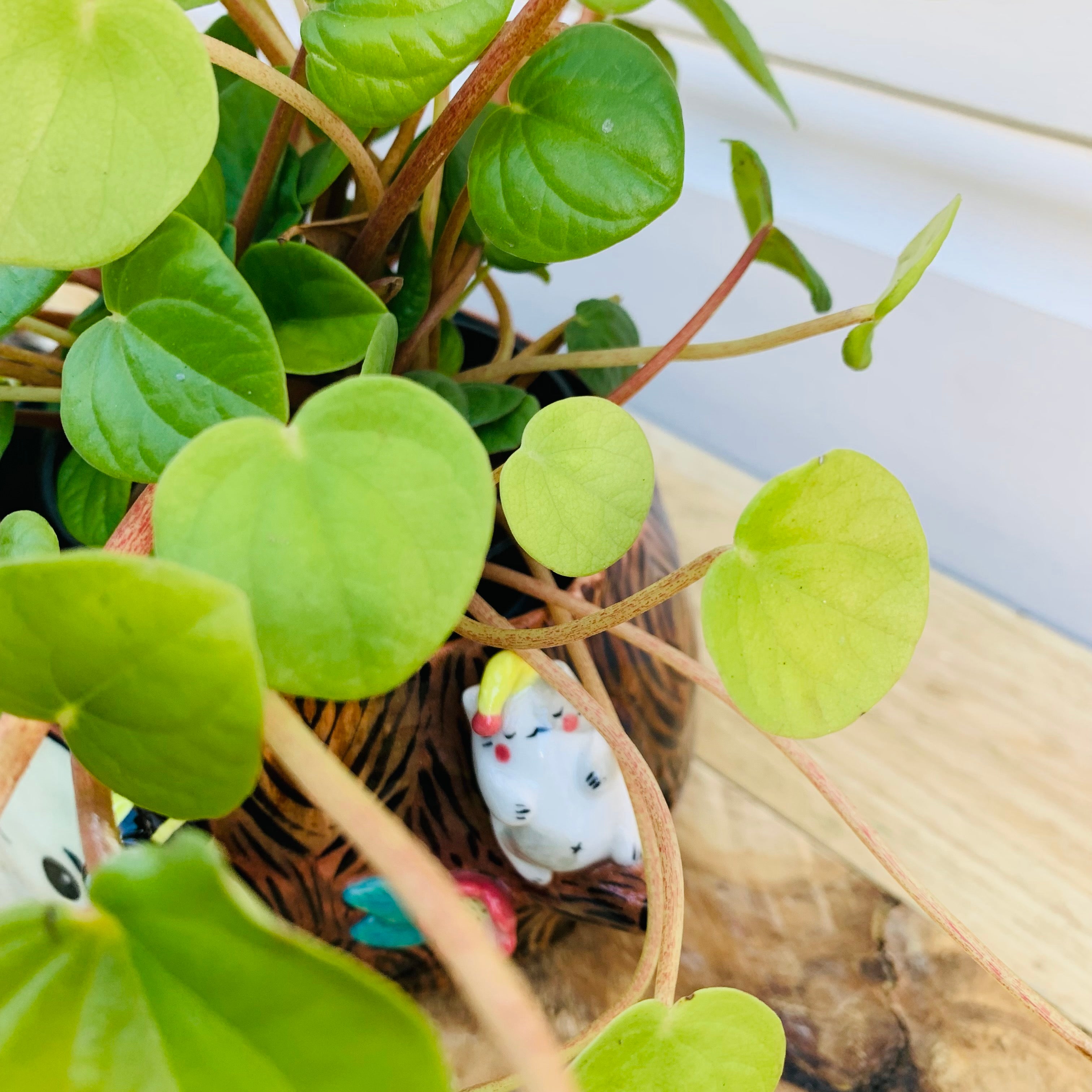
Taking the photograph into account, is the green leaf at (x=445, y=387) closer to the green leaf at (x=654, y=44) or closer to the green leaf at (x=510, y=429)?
the green leaf at (x=510, y=429)

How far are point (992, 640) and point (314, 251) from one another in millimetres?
412

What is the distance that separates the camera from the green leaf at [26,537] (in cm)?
19

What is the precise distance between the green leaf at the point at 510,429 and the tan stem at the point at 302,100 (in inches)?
2.8

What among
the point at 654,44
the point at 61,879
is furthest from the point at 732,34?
the point at 61,879

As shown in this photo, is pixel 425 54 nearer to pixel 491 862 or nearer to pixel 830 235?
pixel 491 862

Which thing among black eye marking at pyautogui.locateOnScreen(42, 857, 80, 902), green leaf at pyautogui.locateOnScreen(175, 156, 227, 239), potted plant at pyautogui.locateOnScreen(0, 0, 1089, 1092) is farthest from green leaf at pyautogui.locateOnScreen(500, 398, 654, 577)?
black eye marking at pyautogui.locateOnScreen(42, 857, 80, 902)

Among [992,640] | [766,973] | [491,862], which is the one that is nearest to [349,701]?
[491,862]

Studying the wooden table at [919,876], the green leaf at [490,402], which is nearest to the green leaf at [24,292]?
the green leaf at [490,402]

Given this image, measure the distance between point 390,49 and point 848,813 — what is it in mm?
197

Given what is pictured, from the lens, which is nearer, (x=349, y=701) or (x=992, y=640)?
(x=349, y=701)

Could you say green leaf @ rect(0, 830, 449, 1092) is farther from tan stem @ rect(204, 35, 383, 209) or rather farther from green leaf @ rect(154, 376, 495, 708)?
tan stem @ rect(204, 35, 383, 209)

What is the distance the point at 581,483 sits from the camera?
21 centimetres

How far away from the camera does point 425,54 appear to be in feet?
0.59

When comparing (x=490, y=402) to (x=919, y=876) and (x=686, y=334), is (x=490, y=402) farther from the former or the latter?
(x=919, y=876)
